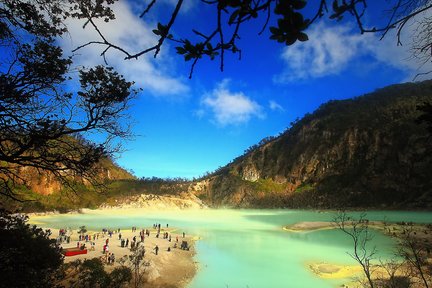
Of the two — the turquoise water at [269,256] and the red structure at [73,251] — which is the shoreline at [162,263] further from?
the turquoise water at [269,256]

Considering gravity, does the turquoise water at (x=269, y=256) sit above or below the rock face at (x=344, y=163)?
below

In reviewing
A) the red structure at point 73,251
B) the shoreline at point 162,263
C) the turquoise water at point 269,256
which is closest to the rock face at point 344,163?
the turquoise water at point 269,256

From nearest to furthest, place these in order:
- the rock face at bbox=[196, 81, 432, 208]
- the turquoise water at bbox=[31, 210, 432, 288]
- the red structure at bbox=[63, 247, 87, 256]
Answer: the turquoise water at bbox=[31, 210, 432, 288]
the red structure at bbox=[63, 247, 87, 256]
the rock face at bbox=[196, 81, 432, 208]

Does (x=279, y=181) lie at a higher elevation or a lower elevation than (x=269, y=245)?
higher

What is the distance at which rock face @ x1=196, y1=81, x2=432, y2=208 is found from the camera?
87.8 m

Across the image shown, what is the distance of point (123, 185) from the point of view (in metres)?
120

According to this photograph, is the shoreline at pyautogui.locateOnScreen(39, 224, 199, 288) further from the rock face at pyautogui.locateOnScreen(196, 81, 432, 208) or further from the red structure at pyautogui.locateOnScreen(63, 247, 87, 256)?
the rock face at pyautogui.locateOnScreen(196, 81, 432, 208)

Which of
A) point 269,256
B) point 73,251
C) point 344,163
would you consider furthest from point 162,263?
point 344,163

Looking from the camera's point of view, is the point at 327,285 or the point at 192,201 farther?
the point at 192,201

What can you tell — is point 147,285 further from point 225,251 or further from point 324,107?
point 324,107

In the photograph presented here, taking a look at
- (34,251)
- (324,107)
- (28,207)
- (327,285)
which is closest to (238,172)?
(324,107)

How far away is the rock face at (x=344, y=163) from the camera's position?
87.8 m

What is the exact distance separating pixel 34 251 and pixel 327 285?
17.2 meters

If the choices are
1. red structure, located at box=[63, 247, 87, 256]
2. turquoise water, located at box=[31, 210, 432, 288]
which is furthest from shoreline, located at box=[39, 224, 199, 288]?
turquoise water, located at box=[31, 210, 432, 288]
